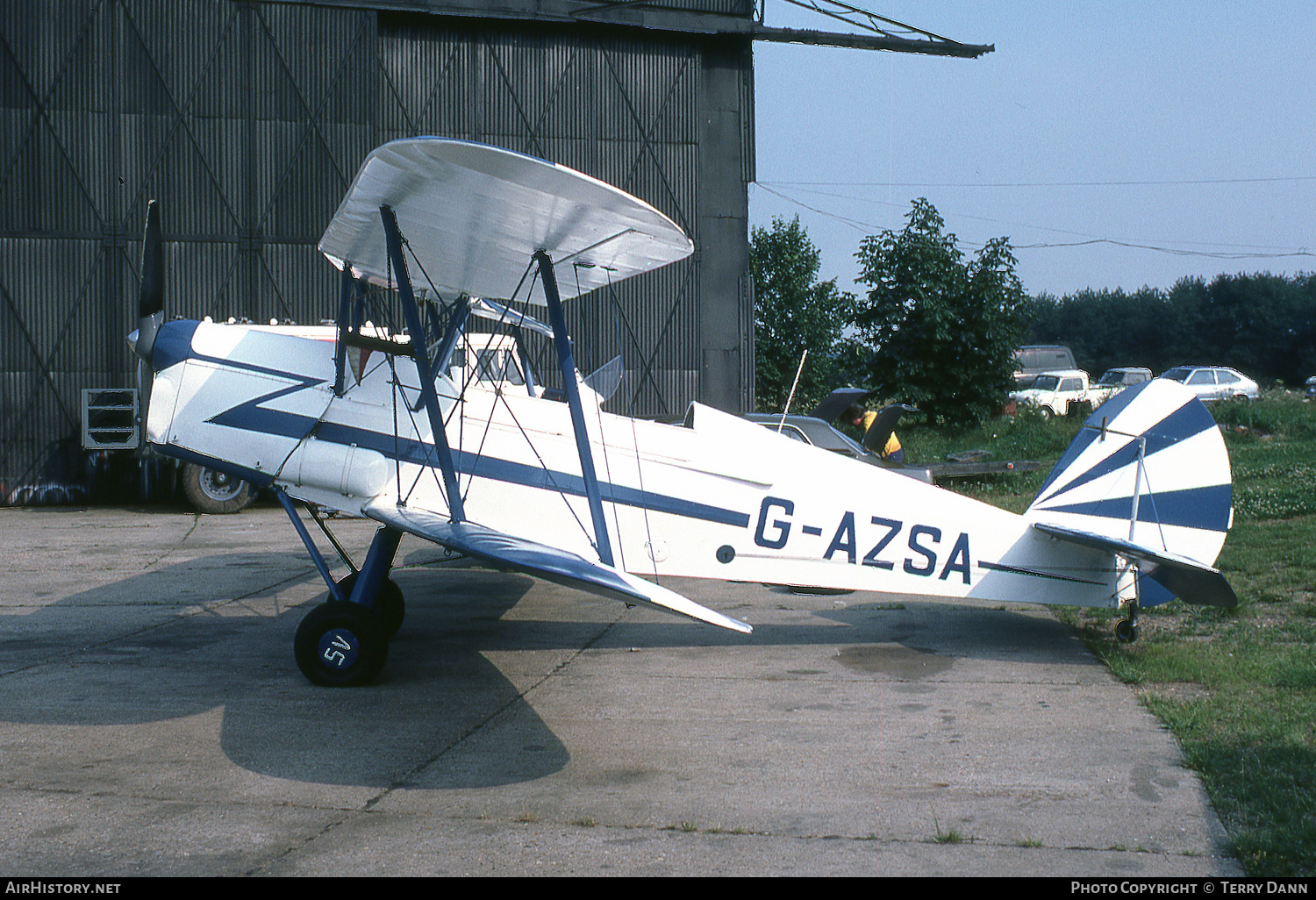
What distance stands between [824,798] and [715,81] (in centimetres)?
1670

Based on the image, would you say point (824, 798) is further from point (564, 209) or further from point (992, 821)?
point (564, 209)

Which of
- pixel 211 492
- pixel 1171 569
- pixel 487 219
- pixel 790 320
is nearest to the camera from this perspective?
pixel 487 219

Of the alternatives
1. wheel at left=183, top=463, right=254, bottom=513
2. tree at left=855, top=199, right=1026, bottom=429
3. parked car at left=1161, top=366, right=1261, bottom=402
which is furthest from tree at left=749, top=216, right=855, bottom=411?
wheel at left=183, top=463, right=254, bottom=513

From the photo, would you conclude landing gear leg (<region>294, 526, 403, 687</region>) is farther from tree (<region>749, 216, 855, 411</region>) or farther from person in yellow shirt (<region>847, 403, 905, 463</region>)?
tree (<region>749, 216, 855, 411</region>)

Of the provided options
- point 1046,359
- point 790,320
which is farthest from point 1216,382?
point 790,320

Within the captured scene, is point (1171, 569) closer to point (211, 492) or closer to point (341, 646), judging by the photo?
point (341, 646)

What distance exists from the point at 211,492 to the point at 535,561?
1207cm

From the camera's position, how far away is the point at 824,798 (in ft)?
14.2

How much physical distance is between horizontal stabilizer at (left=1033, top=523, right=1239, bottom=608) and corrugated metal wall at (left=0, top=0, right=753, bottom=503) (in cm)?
1216

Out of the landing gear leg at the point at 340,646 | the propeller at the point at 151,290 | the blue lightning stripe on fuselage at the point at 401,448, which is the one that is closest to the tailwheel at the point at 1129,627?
the blue lightning stripe on fuselage at the point at 401,448

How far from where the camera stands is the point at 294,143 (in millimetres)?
17453

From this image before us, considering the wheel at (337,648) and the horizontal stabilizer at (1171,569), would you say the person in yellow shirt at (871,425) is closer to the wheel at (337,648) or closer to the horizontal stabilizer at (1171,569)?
the horizontal stabilizer at (1171,569)

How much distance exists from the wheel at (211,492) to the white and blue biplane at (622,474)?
9031mm
